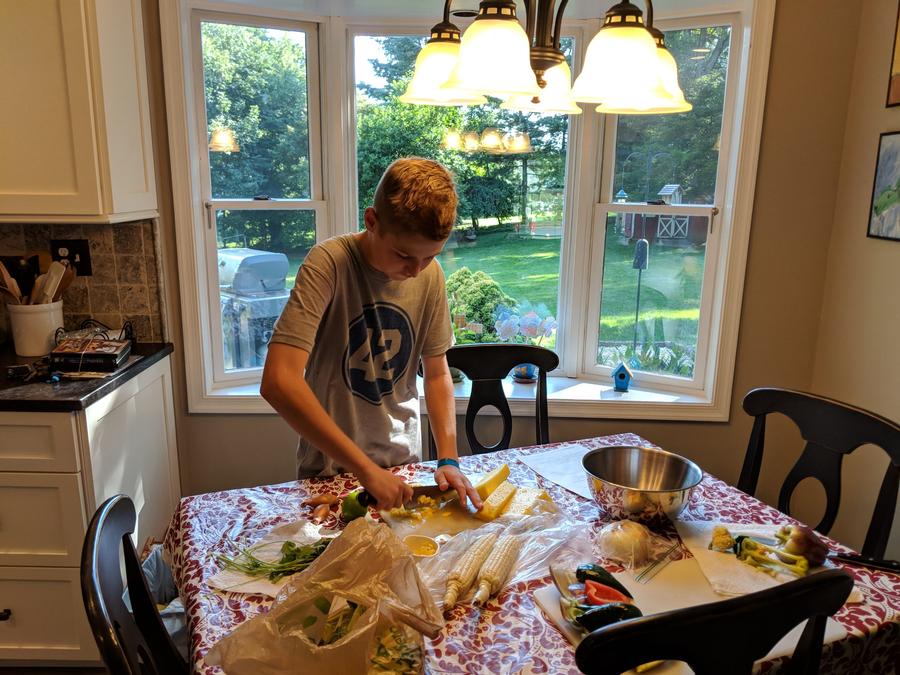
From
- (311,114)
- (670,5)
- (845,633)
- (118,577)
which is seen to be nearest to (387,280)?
(118,577)

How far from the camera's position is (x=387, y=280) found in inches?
60.7

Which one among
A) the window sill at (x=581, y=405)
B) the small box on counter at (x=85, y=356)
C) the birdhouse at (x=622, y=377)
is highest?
the small box on counter at (x=85, y=356)

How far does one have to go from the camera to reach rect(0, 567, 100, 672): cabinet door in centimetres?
194

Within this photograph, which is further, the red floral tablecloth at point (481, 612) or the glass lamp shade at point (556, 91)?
the glass lamp shade at point (556, 91)

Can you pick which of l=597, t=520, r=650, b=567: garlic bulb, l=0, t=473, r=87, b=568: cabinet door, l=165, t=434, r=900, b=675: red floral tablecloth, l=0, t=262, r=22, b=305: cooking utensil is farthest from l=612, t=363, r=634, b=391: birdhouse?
l=0, t=262, r=22, b=305: cooking utensil

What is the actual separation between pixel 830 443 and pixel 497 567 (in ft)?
3.38

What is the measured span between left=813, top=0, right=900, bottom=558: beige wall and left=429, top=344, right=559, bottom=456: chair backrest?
112cm

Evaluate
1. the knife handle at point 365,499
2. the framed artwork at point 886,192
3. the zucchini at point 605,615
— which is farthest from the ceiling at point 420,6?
the zucchini at point 605,615

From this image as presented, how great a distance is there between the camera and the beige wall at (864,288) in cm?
212

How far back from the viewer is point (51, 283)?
2.20m

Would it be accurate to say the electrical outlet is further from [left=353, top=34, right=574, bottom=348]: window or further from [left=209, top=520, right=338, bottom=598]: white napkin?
[left=209, top=520, right=338, bottom=598]: white napkin

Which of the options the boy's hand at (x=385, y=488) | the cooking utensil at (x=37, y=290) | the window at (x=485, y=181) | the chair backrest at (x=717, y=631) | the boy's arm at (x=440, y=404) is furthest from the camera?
the window at (x=485, y=181)

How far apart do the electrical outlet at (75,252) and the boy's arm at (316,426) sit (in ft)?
4.67

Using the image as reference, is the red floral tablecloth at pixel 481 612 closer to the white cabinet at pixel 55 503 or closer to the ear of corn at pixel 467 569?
the ear of corn at pixel 467 569
